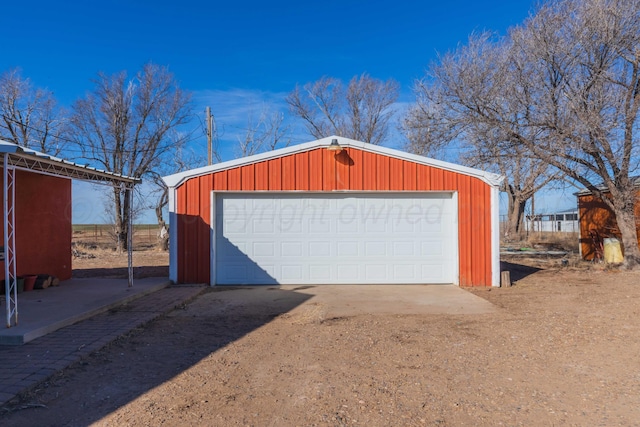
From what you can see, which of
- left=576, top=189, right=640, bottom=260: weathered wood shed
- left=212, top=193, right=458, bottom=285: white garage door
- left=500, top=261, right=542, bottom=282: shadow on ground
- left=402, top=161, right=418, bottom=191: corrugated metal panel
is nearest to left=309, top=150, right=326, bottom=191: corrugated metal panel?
left=212, top=193, right=458, bottom=285: white garage door

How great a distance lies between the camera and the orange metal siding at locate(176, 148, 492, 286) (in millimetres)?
10031

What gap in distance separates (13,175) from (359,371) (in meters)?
5.19

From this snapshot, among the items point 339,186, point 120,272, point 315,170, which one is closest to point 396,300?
point 339,186

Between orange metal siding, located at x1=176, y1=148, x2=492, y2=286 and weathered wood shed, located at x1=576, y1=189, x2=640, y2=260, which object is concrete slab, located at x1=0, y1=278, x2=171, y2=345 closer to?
orange metal siding, located at x1=176, y1=148, x2=492, y2=286

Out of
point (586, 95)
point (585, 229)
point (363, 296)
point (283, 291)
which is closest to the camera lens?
point (363, 296)

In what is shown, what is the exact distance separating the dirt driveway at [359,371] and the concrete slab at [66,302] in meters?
1.12

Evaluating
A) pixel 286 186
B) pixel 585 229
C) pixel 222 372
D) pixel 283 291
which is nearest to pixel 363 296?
pixel 283 291

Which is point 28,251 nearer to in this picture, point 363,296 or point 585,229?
point 363,296

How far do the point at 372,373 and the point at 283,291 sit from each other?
5362 millimetres

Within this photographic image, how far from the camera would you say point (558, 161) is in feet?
38.4

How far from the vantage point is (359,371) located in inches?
173

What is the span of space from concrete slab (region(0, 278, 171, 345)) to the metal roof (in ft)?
7.30

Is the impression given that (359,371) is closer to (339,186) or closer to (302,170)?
(339,186)

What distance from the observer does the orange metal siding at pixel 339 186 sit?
395 inches
